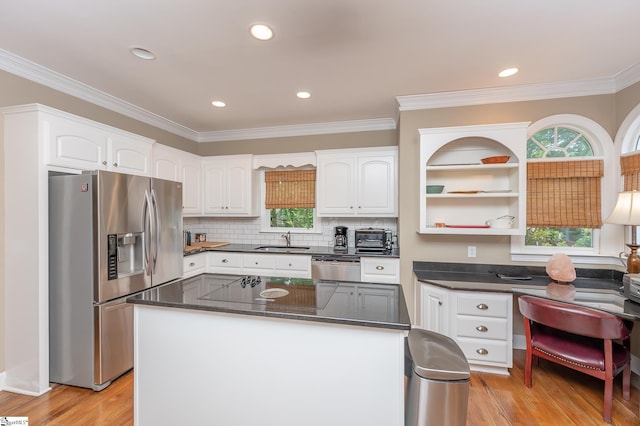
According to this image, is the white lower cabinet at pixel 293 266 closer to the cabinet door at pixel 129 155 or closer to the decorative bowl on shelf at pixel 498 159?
the cabinet door at pixel 129 155

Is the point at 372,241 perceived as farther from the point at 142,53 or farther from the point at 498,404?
the point at 142,53

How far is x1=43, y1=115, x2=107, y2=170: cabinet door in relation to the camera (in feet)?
7.31

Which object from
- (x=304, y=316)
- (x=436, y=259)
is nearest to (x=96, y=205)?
(x=304, y=316)

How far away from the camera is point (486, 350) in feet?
8.13

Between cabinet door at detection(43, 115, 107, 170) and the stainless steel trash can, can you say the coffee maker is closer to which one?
the stainless steel trash can

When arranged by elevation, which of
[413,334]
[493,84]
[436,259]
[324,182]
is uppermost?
[493,84]

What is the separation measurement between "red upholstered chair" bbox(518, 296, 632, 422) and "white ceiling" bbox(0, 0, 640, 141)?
75.7 inches

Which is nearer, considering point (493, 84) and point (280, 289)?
point (280, 289)

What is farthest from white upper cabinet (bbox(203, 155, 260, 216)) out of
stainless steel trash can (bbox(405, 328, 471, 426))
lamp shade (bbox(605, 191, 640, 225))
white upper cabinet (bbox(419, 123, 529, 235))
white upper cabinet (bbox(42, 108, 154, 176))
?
lamp shade (bbox(605, 191, 640, 225))

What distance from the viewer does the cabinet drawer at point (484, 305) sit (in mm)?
2426

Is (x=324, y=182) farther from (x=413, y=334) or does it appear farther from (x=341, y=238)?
(x=413, y=334)

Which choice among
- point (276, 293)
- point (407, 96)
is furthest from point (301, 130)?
point (276, 293)

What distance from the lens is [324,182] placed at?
147 inches

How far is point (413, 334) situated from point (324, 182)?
2367 millimetres
